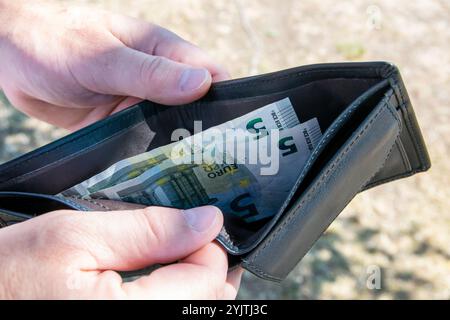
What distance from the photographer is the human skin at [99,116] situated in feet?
3.46

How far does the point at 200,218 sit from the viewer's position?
1.18 meters

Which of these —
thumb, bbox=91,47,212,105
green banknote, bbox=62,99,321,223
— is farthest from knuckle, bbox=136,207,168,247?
thumb, bbox=91,47,212,105

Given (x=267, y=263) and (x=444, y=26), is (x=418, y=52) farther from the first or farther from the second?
(x=267, y=263)

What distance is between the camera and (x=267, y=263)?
1.25m

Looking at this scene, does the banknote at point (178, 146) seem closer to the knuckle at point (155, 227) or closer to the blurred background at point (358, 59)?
the knuckle at point (155, 227)

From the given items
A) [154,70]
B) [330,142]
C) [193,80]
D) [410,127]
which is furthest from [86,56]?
[410,127]

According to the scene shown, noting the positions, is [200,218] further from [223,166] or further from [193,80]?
[193,80]

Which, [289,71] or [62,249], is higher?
[289,71]

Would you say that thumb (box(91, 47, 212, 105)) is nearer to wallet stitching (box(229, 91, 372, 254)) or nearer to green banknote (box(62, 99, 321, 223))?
green banknote (box(62, 99, 321, 223))

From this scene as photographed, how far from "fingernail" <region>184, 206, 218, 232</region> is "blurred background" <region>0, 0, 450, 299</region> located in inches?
54.1

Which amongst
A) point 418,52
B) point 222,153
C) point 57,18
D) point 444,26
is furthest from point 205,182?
point 444,26

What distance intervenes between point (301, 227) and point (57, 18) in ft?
3.43

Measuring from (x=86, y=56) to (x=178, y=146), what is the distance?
0.46 m

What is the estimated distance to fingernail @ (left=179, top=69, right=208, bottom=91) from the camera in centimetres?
139
